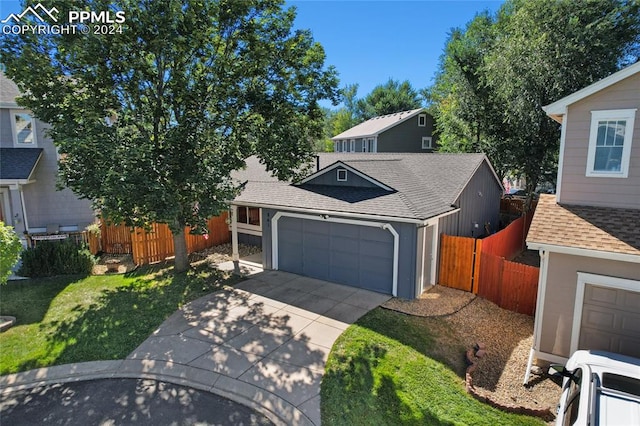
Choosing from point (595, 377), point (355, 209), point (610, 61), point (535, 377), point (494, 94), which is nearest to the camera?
point (595, 377)

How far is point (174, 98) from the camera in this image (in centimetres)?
1166

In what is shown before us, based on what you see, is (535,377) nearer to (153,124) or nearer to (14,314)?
(153,124)

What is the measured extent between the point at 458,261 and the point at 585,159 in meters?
4.94

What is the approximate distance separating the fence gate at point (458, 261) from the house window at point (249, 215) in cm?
859

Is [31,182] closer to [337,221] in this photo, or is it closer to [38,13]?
[38,13]

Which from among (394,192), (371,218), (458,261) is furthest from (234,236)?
(458,261)

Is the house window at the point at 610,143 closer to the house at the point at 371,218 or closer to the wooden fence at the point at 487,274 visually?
the wooden fence at the point at 487,274

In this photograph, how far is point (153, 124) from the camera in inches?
461

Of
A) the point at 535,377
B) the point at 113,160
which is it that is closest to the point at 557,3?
the point at 535,377

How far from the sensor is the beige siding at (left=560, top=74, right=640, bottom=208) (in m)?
7.87

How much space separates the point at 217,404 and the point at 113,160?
718 cm

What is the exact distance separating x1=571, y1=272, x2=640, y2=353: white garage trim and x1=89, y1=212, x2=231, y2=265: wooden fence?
513 inches

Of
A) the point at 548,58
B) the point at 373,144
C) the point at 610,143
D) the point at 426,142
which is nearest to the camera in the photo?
the point at 610,143

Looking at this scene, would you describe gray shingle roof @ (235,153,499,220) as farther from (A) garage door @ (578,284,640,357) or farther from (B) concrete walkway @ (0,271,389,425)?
(A) garage door @ (578,284,640,357)
